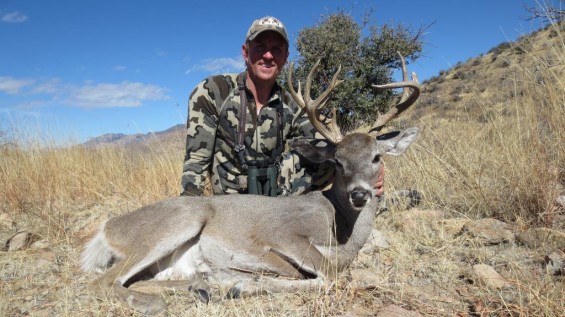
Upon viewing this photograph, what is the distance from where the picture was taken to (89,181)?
701cm

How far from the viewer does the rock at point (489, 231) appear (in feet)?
12.4

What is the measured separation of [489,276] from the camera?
9.83 feet

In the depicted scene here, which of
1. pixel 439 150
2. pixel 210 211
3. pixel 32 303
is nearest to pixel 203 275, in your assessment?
pixel 210 211

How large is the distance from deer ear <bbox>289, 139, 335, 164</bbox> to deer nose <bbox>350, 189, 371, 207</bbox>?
0.62 metres

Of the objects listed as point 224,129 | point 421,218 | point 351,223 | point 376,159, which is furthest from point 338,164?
point 224,129

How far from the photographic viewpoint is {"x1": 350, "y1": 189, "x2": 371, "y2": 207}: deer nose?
370 cm

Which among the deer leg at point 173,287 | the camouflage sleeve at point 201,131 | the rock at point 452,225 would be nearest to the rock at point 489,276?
the rock at point 452,225

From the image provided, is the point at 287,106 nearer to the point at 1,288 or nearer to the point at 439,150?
the point at 439,150

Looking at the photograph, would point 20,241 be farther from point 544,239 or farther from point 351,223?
point 544,239

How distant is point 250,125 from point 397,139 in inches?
67.1

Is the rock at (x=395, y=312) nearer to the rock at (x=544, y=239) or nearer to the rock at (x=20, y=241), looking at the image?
the rock at (x=544, y=239)

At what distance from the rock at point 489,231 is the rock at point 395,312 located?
153 centimetres

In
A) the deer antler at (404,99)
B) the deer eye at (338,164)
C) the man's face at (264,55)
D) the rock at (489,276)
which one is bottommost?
the rock at (489,276)

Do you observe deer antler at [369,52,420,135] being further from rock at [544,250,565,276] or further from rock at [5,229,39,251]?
rock at [5,229,39,251]
